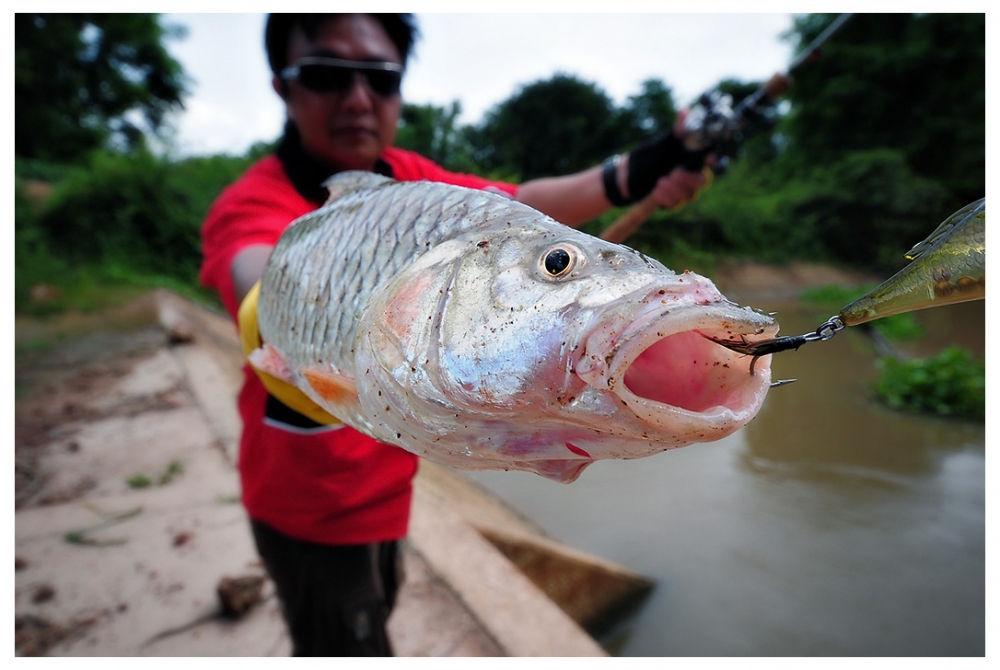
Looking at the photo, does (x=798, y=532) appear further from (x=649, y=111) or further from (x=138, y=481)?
(x=138, y=481)

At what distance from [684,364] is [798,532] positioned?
4.38m

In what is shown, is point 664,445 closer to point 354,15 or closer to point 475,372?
point 475,372

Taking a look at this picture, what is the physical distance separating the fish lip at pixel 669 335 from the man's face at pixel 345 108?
1.16 metres

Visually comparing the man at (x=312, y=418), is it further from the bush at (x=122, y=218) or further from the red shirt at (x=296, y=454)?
the bush at (x=122, y=218)

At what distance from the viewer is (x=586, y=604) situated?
3.08 meters

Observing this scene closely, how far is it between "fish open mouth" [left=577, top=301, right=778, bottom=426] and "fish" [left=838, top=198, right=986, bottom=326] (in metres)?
0.11

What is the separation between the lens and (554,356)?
1.81ft

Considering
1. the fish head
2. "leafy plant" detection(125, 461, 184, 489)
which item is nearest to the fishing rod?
the fish head

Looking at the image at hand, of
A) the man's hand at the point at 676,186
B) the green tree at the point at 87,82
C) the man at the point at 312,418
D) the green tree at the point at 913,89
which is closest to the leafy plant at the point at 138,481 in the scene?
the man at the point at 312,418

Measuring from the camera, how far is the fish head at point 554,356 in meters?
0.51

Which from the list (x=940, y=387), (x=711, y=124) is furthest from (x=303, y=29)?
(x=940, y=387)

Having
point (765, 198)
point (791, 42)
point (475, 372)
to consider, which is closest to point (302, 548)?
point (475, 372)

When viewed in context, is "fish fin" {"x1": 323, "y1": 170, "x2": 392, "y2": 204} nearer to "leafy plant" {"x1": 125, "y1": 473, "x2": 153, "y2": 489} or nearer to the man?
the man

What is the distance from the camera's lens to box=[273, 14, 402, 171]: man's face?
1.43m
